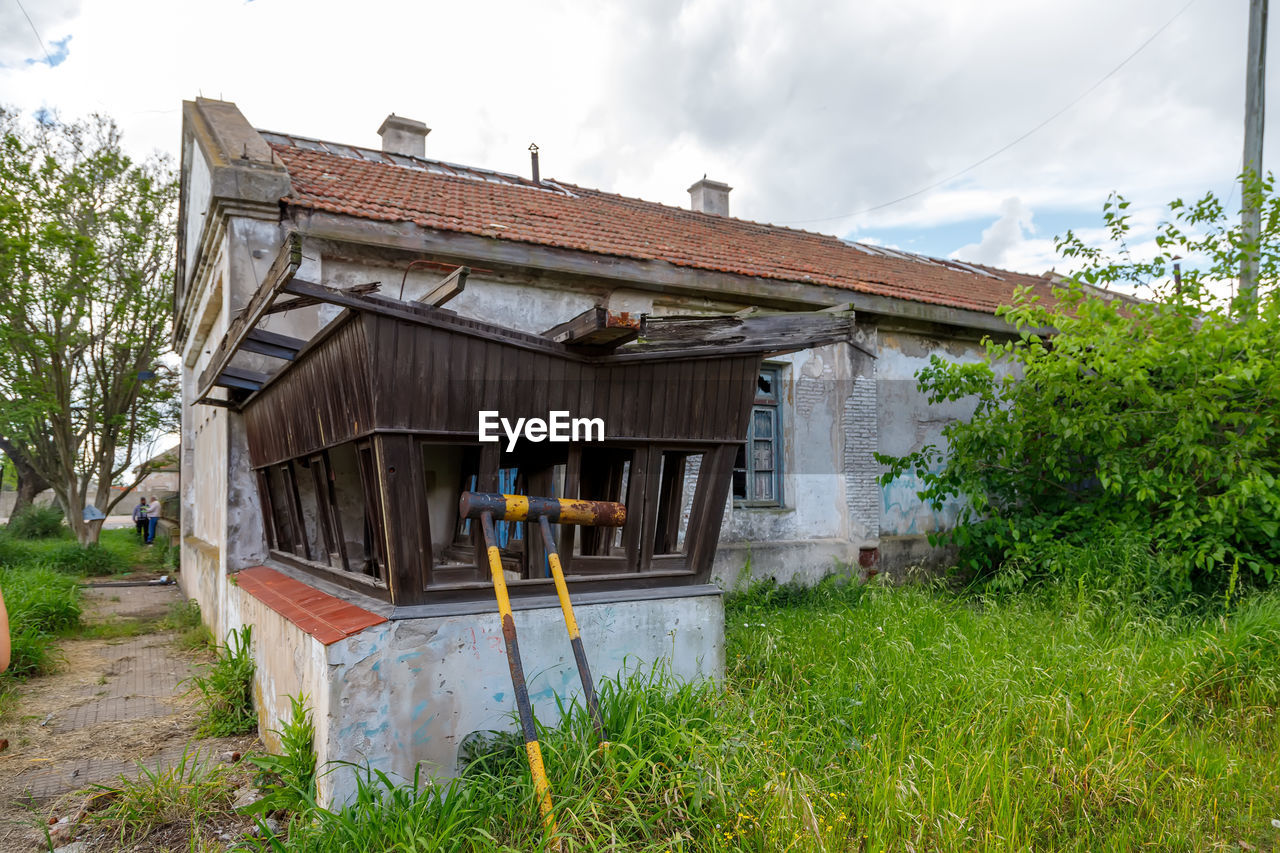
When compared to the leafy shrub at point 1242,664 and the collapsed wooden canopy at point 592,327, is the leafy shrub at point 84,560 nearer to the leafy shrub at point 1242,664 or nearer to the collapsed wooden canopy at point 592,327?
the collapsed wooden canopy at point 592,327

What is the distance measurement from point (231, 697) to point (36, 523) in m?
20.1

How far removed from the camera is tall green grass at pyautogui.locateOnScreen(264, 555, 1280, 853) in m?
3.32

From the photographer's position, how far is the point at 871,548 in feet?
32.0

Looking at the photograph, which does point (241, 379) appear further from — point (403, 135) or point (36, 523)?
point (36, 523)

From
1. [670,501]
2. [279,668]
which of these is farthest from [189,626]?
[670,501]

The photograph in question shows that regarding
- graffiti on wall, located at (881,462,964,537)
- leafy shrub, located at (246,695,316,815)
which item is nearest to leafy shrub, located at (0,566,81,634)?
leafy shrub, located at (246,695,316,815)

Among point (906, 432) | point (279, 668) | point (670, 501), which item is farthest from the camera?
point (906, 432)

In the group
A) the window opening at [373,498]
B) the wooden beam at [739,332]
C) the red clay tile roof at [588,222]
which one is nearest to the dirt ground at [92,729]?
the window opening at [373,498]

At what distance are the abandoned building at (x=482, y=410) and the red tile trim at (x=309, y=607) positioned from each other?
0.03 metres

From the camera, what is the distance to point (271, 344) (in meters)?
5.80

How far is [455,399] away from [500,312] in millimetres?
3892

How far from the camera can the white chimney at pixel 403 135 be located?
40.6ft

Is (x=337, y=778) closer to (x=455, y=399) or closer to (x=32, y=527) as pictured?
(x=455, y=399)

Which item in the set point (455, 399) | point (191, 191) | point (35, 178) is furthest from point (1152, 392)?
point (35, 178)
